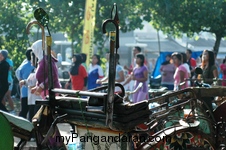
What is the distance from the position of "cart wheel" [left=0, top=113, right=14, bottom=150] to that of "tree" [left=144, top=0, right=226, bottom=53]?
1465 cm

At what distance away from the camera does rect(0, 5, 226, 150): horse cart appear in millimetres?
4664

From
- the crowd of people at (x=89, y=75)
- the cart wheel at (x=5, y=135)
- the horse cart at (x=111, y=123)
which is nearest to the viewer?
the cart wheel at (x=5, y=135)

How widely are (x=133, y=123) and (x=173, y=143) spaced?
2.86 feet

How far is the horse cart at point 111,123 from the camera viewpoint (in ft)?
15.3

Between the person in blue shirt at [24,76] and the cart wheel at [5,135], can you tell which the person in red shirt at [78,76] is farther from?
the cart wheel at [5,135]

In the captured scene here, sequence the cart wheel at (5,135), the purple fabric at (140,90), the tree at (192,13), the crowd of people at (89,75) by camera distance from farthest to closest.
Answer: the tree at (192,13)
the purple fabric at (140,90)
the crowd of people at (89,75)
the cart wheel at (5,135)

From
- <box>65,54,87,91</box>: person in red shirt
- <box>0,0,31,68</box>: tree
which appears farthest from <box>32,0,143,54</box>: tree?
<box>65,54,87,91</box>: person in red shirt

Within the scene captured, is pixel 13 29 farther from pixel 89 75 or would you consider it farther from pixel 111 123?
pixel 111 123

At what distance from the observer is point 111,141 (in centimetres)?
512

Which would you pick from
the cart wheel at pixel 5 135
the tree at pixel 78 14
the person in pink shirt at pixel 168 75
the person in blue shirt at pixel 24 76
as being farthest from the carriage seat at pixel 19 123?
the tree at pixel 78 14

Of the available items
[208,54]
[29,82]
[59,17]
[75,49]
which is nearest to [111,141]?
[29,82]

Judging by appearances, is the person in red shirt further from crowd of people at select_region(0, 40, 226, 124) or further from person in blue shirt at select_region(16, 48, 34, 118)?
person in blue shirt at select_region(16, 48, 34, 118)

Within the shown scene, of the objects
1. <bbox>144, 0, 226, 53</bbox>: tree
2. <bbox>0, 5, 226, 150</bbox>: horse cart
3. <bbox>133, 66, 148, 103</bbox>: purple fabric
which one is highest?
<bbox>144, 0, 226, 53</bbox>: tree

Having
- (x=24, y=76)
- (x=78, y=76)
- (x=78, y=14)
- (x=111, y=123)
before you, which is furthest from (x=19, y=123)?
(x=78, y=14)
